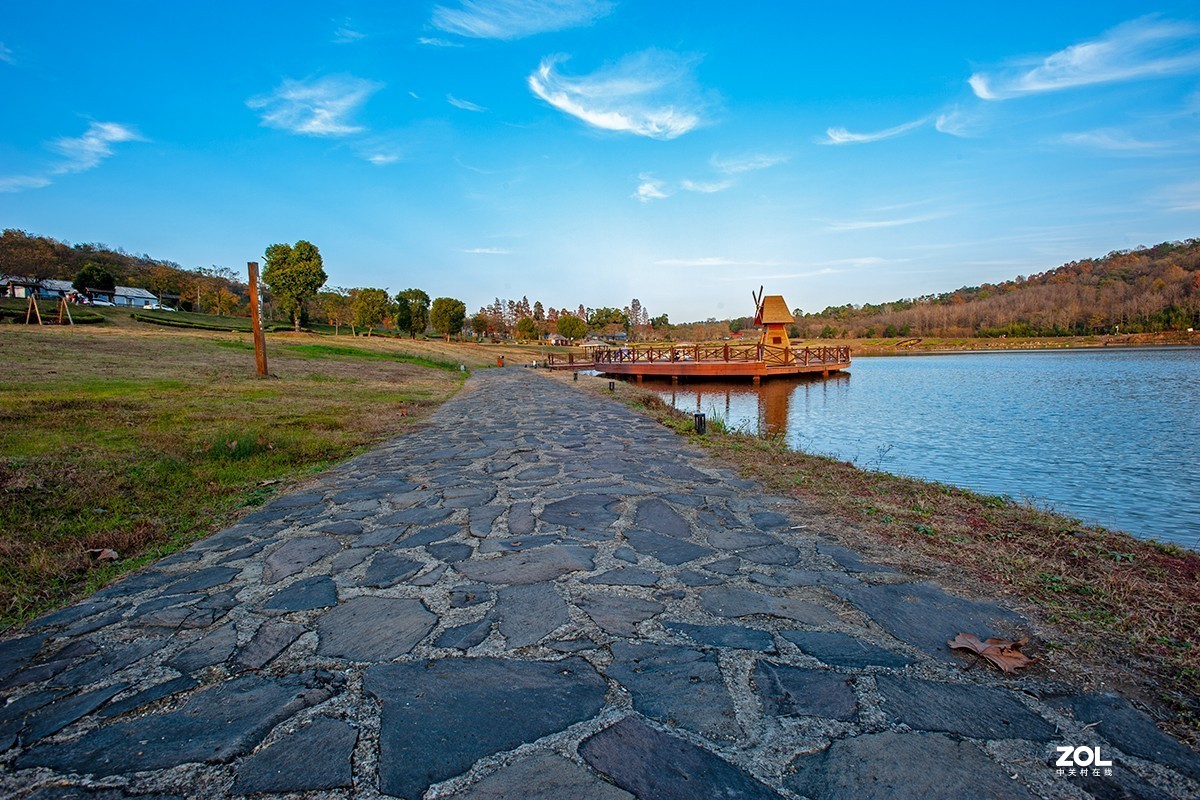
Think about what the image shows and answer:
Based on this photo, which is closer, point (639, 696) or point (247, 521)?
point (639, 696)

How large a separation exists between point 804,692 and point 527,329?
251 ft

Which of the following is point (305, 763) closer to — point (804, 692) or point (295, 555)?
point (804, 692)

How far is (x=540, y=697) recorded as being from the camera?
1669mm

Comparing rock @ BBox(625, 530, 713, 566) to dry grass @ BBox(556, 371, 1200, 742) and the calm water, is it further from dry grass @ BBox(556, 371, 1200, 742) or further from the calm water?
the calm water

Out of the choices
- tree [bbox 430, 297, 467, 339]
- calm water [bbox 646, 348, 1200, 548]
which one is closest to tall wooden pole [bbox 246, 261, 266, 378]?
calm water [bbox 646, 348, 1200, 548]

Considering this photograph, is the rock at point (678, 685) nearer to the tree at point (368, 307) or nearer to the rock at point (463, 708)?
the rock at point (463, 708)

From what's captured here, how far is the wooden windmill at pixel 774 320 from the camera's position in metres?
34.3

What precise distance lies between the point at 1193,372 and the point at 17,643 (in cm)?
3377

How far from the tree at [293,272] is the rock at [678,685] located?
180 feet

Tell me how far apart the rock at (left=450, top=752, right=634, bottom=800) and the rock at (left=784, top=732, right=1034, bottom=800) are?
1.52 feet

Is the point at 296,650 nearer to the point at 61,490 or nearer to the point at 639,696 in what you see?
the point at 639,696

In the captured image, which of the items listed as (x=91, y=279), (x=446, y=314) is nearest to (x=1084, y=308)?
(x=446, y=314)

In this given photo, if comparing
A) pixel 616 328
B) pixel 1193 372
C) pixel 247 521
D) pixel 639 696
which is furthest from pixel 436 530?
pixel 616 328

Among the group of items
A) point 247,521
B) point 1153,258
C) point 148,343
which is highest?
point 1153,258
